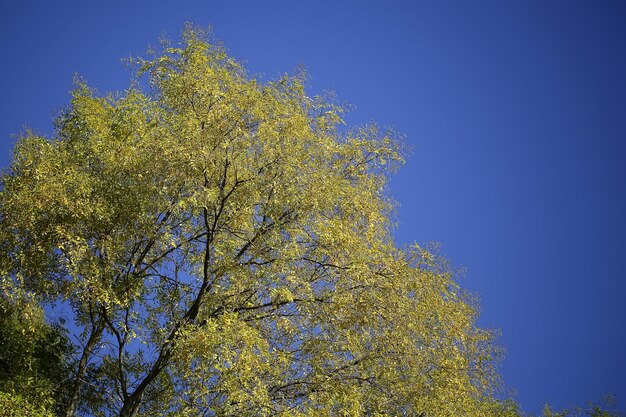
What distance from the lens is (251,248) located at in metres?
14.7

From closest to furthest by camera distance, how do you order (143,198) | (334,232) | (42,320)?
1. (334,232)
2. (143,198)
3. (42,320)

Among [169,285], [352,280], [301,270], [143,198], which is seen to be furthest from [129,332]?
[352,280]

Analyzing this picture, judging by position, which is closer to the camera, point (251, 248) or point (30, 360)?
point (251, 248)

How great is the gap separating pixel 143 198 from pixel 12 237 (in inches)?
113

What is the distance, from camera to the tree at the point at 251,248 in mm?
14141

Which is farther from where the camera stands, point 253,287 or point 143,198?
point 143,198

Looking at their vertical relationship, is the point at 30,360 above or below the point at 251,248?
below

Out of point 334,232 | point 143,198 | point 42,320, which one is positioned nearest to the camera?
point 334,232

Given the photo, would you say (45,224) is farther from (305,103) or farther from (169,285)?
(305,103)

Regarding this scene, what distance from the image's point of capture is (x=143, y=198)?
15305 mm

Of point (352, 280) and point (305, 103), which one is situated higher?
point (305, 103)

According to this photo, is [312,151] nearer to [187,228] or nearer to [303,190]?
[303,190]

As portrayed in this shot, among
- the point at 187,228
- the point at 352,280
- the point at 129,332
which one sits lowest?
the point at 129,332

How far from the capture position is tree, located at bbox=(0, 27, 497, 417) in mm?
14141
